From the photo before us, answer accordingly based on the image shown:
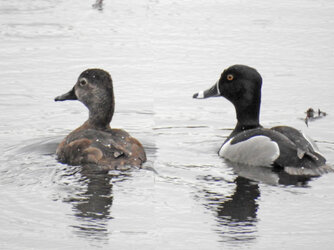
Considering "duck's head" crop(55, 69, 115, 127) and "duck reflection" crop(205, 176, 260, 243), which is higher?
"duck's head" crop(55, 69, 115, 127)

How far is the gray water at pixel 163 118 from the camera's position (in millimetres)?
8344

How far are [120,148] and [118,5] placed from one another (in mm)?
9868

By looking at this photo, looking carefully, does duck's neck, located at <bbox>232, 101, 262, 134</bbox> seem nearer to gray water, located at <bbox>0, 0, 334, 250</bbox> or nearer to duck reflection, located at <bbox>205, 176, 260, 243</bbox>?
gray water, located at <bbox>0, 0, 334, 250</bbox>

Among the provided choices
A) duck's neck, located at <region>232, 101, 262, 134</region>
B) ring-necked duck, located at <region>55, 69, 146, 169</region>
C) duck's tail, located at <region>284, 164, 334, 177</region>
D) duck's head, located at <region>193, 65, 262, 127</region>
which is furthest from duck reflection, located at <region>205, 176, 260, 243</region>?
duck's head, located at <region>193, 65, 262, 127</region>

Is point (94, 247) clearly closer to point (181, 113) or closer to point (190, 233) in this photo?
point (190, 233)

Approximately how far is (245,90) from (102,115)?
2244 millimetres

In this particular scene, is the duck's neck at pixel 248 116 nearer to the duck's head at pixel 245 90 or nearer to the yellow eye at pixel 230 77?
the duck's head at pixel 245 90

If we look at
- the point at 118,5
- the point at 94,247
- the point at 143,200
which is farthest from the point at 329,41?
the point at 94,247

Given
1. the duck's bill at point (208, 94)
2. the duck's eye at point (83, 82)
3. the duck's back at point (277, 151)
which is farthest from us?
the duck's bill at point (208, 94)

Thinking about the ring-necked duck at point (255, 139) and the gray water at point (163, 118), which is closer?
the gray water at point (163, 118)

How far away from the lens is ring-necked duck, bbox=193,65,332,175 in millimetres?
10586

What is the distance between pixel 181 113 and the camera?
13.1 m

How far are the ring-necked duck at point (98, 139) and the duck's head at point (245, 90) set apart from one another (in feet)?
6.86

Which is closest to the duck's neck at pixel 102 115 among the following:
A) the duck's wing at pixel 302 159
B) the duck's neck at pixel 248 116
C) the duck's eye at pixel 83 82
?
the duck's eye at pixel 83 82
